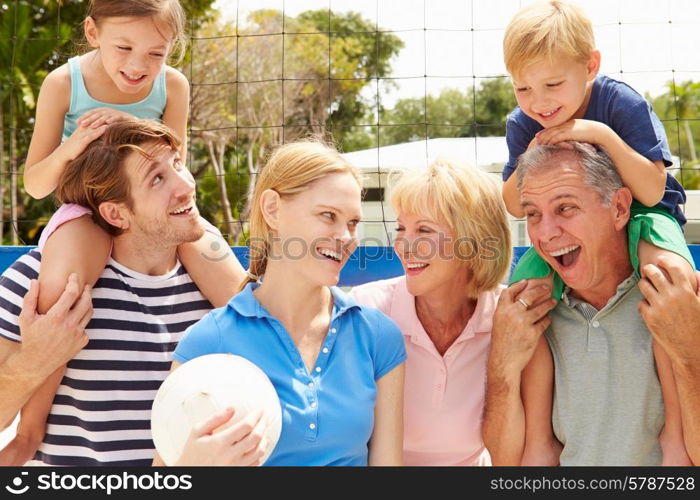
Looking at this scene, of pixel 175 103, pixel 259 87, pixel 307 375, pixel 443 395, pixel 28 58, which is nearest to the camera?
pixel 307 375

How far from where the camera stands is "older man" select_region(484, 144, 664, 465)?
258cm

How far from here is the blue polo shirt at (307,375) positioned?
2291mm

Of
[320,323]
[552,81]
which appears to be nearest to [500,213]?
[552,81]

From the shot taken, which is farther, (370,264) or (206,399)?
(370,264)

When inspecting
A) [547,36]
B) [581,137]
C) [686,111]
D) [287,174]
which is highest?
A: [686,111]

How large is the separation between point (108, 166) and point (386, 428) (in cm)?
126

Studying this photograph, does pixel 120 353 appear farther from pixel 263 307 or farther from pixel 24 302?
pixel 263 307

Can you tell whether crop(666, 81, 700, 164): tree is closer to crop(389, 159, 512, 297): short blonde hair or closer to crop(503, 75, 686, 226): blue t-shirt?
crop(503, 75, 686, 226): blue t-shirt

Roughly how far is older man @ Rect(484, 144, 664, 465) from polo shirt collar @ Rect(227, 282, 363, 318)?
1.65 ft

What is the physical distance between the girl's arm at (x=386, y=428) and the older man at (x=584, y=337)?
0.37 metres

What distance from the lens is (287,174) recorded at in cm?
249

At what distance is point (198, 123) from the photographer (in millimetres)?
17562

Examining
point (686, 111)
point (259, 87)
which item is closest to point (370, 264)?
point (259, 87)

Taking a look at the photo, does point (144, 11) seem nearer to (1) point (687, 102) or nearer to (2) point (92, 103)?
(2) point (92, 103)
